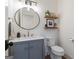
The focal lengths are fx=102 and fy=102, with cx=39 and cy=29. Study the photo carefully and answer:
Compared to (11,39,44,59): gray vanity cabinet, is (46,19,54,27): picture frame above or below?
above

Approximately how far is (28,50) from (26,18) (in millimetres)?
1143

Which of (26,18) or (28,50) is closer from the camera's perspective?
(28,50)

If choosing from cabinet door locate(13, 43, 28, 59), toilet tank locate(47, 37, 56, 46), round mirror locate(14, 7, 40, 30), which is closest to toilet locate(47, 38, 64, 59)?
toilet tank locate(47, 37, 56, 46)

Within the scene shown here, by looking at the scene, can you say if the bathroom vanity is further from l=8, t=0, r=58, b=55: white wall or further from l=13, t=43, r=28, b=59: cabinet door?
l=8, t=0, r=58, b=55: white wall

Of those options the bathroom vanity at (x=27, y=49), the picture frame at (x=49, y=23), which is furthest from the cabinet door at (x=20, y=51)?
the picture frame at (x=49, y=23)

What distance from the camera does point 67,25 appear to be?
11.3 ft

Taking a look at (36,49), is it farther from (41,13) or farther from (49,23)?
(41,13)

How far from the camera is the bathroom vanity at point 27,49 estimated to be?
261 centimetres

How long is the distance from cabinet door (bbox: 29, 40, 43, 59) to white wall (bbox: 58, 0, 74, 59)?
924 mm

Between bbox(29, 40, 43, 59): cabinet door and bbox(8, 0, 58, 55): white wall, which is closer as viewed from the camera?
bbox(29, 40, 43, 59): cabinet door

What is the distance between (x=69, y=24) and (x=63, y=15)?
0.52m

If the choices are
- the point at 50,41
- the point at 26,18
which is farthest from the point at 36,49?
the point at 26,18

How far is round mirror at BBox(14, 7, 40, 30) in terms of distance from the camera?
10.9 feet
